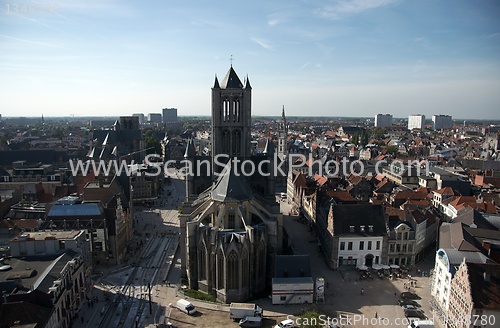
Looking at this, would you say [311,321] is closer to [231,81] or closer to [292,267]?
[292,267]

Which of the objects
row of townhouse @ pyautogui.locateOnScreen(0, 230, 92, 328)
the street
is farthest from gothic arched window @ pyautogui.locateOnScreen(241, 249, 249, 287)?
row of townhouse @ pyautogui.locateOnScreen(0, 230, 92, 328)

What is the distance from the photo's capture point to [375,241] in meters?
57.8

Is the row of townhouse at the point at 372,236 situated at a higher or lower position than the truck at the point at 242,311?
higher

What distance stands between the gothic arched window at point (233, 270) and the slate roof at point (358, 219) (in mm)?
18104

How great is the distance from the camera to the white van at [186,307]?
45028mm

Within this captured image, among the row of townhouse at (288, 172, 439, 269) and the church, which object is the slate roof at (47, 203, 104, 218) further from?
the row of townhouse at (288, 172, 439, 269)

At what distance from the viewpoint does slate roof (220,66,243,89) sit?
211 ft

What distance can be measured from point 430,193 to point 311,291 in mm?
51416

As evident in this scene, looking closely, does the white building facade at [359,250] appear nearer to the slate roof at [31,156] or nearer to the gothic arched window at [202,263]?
the gothic arched window at [202,263]

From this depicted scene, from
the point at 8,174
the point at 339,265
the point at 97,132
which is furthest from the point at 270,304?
the point at 97,132

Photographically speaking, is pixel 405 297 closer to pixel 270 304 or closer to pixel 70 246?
pixel 270 304

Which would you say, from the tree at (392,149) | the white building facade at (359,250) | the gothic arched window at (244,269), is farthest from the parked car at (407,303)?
the tree at (392,149)

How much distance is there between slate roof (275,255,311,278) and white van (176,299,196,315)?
38.2 ft

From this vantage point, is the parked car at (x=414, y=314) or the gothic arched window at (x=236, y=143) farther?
the gothic arched window at (x=236, y=143)
